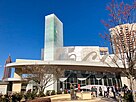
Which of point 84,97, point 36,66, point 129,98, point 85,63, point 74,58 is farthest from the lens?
point 74,58

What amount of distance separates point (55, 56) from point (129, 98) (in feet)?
116

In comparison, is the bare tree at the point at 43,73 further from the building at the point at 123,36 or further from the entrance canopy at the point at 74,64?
the building at the point at 123,36

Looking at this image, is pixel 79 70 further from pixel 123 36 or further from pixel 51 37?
pixel 123 36

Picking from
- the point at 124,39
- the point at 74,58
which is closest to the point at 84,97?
the point at 124,39

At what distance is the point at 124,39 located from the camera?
10.7 meters

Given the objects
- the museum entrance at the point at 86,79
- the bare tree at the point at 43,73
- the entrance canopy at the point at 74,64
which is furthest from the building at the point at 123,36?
the museum entrance at the point at 86,79

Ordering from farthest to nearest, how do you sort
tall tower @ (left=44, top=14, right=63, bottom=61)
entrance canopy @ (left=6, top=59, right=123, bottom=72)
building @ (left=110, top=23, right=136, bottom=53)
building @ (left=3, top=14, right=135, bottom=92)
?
tall tower @ (left=44, top=14, right=63, bottom=61) < building @ (left=3, top=14, right=135, bottom=92) < entrance canopy @ (left=6, top=59, right=123, bottom=72) < building @ (left=110, top=23, right=136, bottom=53)

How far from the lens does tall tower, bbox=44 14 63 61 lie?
4569 cm

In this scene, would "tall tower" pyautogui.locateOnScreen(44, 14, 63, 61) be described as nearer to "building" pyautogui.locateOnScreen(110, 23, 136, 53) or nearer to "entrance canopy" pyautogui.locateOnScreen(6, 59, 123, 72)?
"entrance canopy" pyautogui.locateOnScreen(6, 59, 123, 72)

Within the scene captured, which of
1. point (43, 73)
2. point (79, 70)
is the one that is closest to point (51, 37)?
point (79, 70)

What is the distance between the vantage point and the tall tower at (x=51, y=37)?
4569 centimetres

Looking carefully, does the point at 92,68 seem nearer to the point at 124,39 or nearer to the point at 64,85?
the point at 64,85

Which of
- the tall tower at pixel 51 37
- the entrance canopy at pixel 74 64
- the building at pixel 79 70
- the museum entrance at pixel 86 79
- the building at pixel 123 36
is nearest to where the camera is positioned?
the building at pixel 123 36

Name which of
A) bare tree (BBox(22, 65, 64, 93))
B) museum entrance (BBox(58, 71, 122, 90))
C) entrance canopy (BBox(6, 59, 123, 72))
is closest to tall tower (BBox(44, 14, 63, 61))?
museum entrance (BBox(58, 71, 122, 90))
